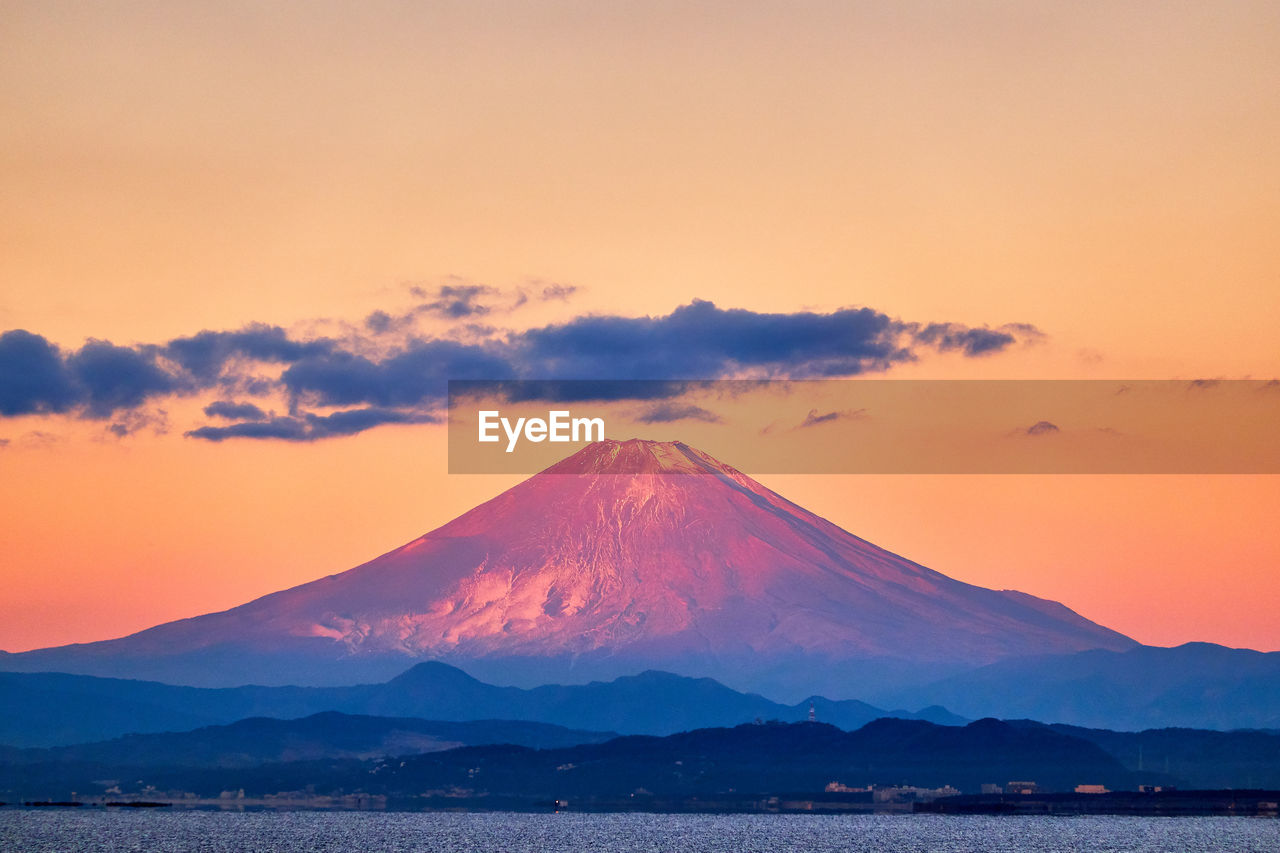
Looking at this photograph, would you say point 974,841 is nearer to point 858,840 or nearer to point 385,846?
point 858,840

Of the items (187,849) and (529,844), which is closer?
(187,849)

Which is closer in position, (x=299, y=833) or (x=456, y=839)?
(x=456, y=839)

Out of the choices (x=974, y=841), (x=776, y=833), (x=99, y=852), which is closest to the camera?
(x=99, y=852)

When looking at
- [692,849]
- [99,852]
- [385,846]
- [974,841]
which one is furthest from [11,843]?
[974,841]

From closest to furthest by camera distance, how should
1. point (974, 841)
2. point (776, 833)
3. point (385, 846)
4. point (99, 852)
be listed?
point (99, 852), point (385, 846), point (974, 841), point (776, 833)

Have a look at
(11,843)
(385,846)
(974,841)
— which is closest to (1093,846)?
(974,841)

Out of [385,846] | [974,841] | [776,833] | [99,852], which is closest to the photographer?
[99,852]

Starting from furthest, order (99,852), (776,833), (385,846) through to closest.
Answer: (776,833) < (385,846) < (99,852)

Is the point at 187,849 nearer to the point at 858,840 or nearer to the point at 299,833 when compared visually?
the point at 299,833
